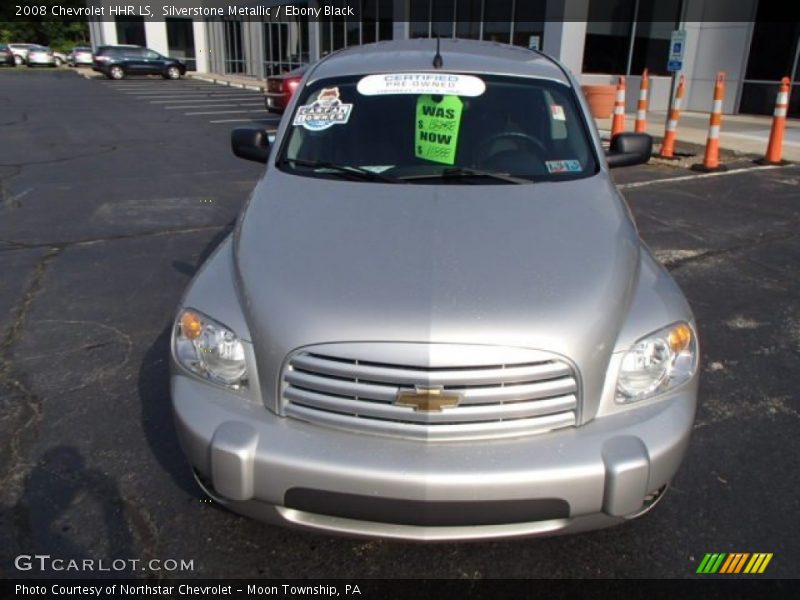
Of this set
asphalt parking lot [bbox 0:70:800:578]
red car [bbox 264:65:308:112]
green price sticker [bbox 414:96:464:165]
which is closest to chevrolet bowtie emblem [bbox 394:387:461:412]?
asphalt parking lot [bbox 0:70:800:578]

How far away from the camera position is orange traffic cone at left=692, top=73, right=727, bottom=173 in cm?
942

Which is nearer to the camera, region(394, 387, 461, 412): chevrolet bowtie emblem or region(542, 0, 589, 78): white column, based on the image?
region(394, 387, 461, 412): chevrolet bowtie emblem

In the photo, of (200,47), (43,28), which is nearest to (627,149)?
(200,47)

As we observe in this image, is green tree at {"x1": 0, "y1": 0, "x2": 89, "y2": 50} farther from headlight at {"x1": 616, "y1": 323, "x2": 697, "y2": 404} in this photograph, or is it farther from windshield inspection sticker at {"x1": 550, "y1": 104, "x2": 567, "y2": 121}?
headlight at {"x1": 616, "y1": 323, "x2": 697, "y2": 404}

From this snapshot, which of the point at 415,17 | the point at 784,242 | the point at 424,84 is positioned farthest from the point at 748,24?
the point at 424,84

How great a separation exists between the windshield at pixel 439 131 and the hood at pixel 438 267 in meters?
0.22

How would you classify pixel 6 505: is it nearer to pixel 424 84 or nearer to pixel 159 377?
pixel 159 377

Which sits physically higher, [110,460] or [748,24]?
[748,24]

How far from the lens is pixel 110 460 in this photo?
289 cm

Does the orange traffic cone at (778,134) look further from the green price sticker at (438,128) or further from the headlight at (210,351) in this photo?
the headlight at (210,351)

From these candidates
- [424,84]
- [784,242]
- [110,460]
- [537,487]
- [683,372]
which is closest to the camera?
[537,487]

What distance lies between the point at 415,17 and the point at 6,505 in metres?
22.2

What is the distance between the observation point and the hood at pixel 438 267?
2.05 metres

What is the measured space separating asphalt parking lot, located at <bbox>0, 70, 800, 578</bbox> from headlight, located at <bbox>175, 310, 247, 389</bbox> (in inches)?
26.6
